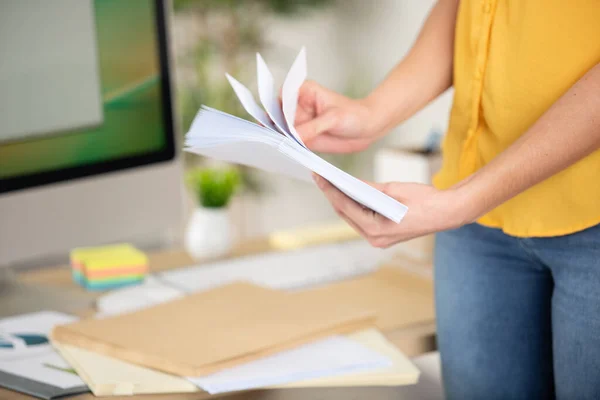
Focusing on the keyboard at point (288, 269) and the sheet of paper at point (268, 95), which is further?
the keyboard at point (288, 269)

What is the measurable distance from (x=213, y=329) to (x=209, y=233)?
18.3 inches

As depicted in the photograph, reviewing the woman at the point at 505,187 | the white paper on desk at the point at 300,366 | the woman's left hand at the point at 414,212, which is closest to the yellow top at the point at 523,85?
the woman at the point at 505,187

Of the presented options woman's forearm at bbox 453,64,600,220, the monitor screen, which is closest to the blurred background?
the monitor screen

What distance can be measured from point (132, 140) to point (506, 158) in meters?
0.72

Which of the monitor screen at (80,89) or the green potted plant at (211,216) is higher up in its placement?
the monitor screen at (80,89)

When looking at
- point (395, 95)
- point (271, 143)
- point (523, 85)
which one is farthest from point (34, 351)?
point (523, 85)

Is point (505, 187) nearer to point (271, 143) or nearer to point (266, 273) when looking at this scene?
point (271, 143)

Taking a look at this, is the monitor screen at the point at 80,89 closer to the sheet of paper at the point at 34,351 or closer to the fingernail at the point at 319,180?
the sheet of paper at the point at 34,351

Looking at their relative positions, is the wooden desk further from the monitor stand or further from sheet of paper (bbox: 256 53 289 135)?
sheet of paper (bbox: 256 53 289 135)

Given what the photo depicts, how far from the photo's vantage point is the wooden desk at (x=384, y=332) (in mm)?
917

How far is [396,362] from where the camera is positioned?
0.96 meters

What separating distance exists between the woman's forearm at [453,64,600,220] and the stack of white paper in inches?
4.4

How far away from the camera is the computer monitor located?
1216mm

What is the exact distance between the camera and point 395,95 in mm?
1077
